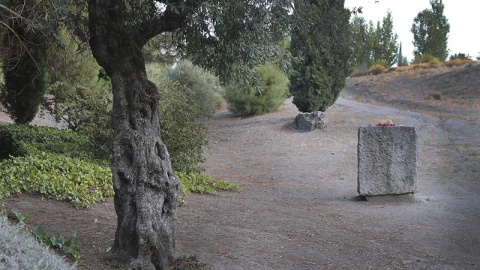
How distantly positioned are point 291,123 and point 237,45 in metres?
18.2

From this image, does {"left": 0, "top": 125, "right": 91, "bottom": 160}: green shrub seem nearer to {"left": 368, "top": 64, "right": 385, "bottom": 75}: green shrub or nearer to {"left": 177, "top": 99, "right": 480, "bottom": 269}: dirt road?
{"left": 177, "top": 99, "right": 480, "bottom": 269}: dirt road

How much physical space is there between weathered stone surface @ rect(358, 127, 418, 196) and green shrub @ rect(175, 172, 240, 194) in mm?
2907

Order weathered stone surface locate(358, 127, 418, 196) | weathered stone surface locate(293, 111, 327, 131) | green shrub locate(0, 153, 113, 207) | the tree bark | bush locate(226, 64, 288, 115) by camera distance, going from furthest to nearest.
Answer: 1. bush locate(226, 64, 288, 115)
2. weathered stone surface locate(293, 111, 327, 131)
3. weathered stone surface locate(358, 127, 418, 196)
4. green shrub locate(0, 153, 113, 207)
5. the tree bark

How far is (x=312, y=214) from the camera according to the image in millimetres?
9789

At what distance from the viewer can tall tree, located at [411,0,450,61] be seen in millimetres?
49188

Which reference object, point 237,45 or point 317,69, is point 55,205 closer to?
point 237,45

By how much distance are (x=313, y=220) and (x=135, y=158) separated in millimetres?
4217

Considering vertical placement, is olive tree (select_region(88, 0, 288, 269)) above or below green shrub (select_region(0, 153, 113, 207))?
above

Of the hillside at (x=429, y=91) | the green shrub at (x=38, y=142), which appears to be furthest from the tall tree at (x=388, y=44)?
the green shrub at (x=38, y=142)

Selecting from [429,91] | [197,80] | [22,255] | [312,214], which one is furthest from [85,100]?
[429,91]

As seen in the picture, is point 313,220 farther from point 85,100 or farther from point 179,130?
point 85,100

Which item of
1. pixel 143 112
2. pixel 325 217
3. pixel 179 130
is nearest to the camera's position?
pixel 143 112

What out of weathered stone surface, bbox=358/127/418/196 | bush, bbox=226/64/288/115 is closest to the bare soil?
weathered stone surface, bbox=358/127/418/196

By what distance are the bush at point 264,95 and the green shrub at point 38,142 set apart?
1323 centimetres
